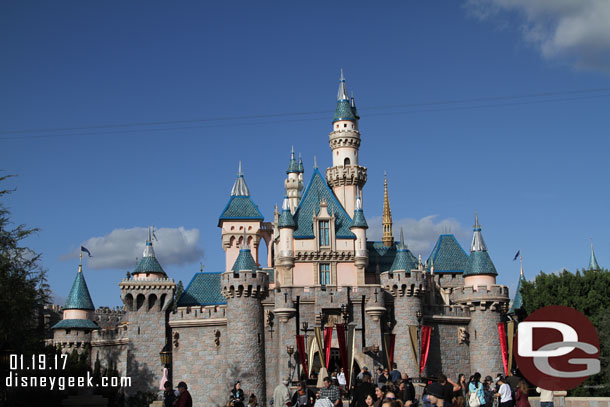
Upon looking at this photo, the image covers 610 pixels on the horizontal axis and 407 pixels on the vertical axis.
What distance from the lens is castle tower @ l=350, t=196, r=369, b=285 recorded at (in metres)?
46.1

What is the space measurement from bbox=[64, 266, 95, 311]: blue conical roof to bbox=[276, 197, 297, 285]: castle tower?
13.9 metres

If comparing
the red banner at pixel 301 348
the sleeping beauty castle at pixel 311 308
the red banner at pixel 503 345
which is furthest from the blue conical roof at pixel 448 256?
the red banner at pixel 301 348

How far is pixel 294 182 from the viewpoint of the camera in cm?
6794

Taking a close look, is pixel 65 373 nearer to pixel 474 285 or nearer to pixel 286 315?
pixel 286 315

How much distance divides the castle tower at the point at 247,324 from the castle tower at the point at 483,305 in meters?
12.6

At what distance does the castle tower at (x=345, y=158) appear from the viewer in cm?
5131

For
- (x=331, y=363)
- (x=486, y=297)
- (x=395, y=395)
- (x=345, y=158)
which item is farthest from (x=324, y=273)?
(x=395, y=395)

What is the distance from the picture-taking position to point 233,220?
5306cm

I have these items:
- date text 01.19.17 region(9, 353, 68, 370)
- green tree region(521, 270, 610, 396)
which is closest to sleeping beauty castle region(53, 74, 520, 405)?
green tree region(521, 270, 610, 396)

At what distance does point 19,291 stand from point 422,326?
76.9 feet

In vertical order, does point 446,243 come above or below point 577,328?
above

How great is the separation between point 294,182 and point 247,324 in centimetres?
2644

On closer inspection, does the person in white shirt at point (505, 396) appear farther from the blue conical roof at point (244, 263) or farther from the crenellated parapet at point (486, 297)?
the crenellated parapet at point (486, 297)

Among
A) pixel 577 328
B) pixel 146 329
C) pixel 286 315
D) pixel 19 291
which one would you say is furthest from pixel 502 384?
pixel 146 329
